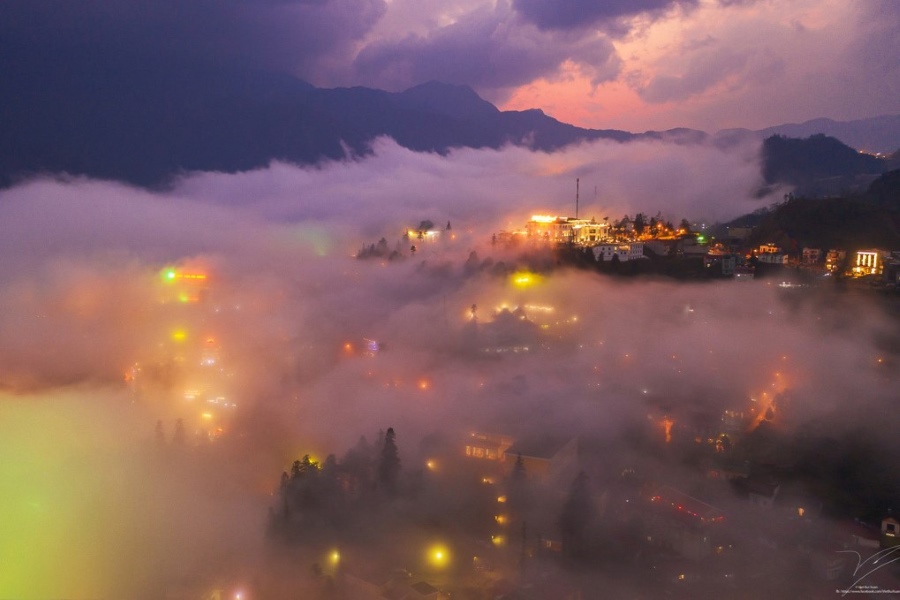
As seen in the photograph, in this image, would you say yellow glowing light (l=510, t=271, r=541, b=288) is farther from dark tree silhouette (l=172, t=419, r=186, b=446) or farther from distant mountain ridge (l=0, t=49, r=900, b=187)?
distant mountain ridge (l=0, t=49, r=900, b=187)

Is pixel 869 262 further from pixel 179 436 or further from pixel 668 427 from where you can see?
pixel 179 436

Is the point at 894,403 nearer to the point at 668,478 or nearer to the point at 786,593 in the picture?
the point at 668,478

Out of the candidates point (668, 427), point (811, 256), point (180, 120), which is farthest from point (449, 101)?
point (668, 427)

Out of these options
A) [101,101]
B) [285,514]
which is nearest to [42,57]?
[101,101]

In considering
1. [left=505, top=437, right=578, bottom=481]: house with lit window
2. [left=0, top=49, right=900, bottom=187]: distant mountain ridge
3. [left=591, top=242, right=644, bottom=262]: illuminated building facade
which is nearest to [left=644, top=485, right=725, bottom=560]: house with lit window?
[left=505, top=437, right=578, bottom=481]: house with lit window

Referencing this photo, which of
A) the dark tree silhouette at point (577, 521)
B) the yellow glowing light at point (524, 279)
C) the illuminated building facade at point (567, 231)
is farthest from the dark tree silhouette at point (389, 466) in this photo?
the illuminated building facade at point (567, 231)
